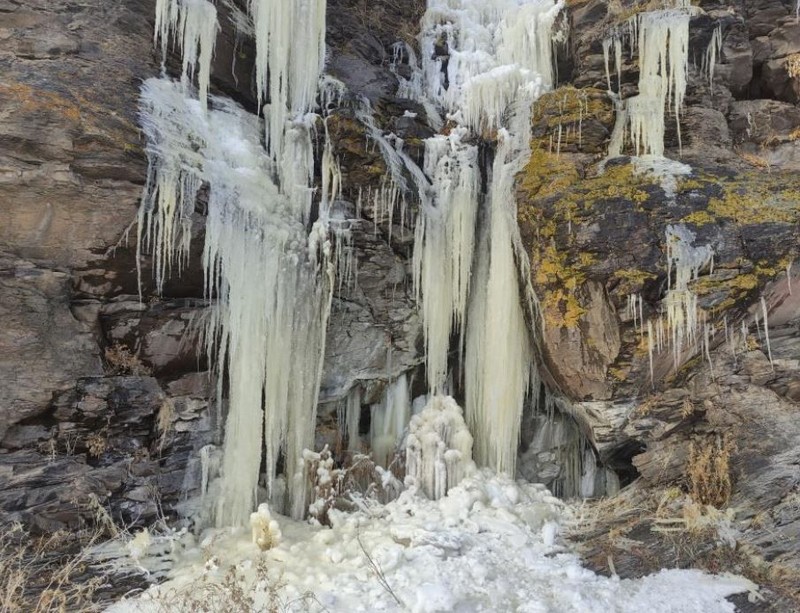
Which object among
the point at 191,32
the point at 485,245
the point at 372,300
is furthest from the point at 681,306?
the point at 191,32

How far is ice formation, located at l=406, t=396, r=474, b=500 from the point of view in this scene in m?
6.43

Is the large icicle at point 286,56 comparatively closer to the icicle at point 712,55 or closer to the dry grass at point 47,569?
the dry grass at point 47,569

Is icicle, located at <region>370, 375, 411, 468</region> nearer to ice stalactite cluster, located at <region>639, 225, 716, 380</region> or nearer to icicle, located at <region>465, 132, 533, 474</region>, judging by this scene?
icicle, located at <region>465, 132, 533, 474</region>

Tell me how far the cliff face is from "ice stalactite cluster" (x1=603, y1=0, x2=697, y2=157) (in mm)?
253

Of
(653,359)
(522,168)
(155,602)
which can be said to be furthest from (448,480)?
(522,168)

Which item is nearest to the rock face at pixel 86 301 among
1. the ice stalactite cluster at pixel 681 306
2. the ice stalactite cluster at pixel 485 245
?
the ice stalactite cluster at pixel 485 245

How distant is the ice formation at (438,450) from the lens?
6.43m

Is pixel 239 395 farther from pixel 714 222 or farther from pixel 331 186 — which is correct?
pixel 714 222

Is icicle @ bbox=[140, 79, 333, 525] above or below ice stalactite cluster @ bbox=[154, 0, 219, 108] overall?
below

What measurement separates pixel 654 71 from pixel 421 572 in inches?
283

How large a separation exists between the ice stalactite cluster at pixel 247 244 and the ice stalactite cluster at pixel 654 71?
4066mm

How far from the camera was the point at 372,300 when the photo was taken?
24.4 feet

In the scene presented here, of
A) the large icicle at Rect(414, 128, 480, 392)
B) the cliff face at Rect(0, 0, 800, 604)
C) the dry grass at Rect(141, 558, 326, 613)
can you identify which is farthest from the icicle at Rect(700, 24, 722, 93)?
the dry grass at Rect(141, 558, 326, 613)

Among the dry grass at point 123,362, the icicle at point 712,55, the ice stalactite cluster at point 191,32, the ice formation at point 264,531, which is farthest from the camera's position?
the icicle at point 712,55
